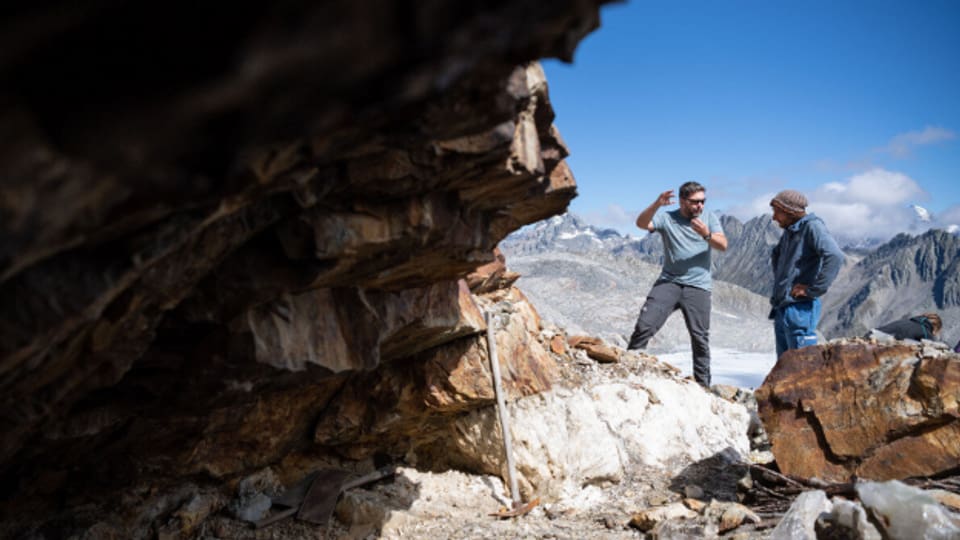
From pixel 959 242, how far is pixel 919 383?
52.5 meters

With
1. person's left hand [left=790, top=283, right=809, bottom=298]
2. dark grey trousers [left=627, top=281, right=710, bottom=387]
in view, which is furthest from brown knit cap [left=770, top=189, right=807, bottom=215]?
dark grey trousers [left=627, top=281, right=710, bottom=387]

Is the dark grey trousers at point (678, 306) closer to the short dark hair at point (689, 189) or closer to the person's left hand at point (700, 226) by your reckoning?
the person's left hand at point (700, 226)

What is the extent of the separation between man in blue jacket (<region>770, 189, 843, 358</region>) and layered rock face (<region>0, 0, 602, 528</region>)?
2813mm

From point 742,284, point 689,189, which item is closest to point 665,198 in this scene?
point 689,189

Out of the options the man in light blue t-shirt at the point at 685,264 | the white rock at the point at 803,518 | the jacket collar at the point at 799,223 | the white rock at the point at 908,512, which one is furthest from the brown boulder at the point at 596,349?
the white rock at the point at 908,512

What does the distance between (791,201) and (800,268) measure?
2.51 feet

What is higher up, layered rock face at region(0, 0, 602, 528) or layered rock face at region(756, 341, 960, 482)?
layered rock face at region(0, 0, 602, 528)

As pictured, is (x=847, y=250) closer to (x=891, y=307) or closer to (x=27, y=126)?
(x=891, y=307)

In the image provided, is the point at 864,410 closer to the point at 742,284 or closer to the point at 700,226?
the point at 700,226

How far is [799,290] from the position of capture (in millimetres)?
6793

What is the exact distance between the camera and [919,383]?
528cm

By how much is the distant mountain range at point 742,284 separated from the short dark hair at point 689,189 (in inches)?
115

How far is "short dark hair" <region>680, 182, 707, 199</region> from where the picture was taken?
777 centimetres

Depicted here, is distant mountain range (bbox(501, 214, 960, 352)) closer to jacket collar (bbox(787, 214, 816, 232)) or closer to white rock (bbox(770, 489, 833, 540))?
jacket collar (bbox(787, 214, 816, 232))
